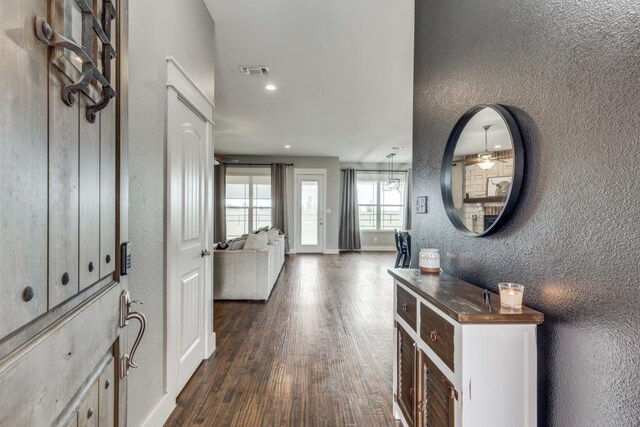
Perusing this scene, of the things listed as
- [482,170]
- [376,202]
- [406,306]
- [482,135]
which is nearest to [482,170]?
[482,170]

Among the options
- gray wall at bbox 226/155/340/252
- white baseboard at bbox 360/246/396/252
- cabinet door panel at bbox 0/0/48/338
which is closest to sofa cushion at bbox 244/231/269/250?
cabinet door panel at bbox 0/0/48/338

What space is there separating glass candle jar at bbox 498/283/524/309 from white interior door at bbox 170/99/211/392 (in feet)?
5.71

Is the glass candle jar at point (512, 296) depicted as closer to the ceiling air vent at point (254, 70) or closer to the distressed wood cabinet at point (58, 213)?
the distressed wood cabinet at point (58, 213)

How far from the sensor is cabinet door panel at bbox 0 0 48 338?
1.50 ft

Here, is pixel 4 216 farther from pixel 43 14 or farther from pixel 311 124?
pixel 311 124

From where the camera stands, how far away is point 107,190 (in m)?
0.84

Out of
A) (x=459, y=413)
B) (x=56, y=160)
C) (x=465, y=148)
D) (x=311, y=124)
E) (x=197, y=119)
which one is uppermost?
(x=311, y=124)

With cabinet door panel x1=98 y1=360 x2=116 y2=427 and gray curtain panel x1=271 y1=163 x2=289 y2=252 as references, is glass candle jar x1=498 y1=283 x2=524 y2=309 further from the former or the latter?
gray curtain panel x1=271 y1=163 x2=289 y2=252

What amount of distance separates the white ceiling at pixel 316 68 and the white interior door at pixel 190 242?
3.26 ft

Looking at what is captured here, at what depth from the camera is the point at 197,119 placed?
2.41 meters

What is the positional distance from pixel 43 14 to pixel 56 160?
0.80ft

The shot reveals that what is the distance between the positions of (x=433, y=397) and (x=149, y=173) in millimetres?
1689

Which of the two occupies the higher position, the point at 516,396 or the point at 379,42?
the point at 379,42

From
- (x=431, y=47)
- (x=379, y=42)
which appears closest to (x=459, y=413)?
(x=431, y=47)
